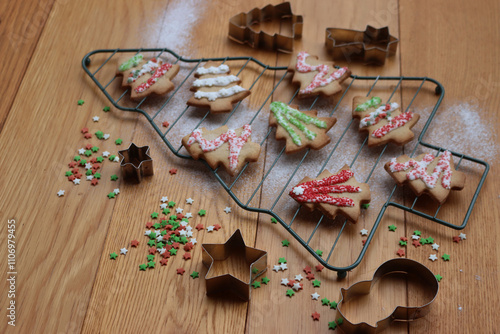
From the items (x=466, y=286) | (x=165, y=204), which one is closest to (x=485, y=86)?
(x=466, y=286)

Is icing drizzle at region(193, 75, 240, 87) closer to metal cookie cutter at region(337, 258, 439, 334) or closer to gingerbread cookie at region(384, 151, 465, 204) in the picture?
gingerbread cookie at region(384, 151, 465, 204)

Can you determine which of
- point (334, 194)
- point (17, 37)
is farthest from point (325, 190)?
point (17, 37)

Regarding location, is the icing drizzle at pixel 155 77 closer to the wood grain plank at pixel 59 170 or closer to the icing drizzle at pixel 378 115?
the wood grain plank at pixel 59 170

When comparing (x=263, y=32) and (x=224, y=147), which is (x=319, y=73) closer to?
(x=263, y=32)

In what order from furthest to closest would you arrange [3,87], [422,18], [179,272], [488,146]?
[422,18] < [3,87] < [488,146] < [179,272]

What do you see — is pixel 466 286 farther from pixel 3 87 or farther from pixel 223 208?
pixel 3 87

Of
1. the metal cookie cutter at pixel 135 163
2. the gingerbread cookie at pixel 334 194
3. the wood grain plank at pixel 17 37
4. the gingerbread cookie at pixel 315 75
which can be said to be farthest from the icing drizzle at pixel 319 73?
the wood grain plank at pixel 17 37

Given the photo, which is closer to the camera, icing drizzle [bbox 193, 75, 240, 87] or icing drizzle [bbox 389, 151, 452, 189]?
icing drizzle [bbox 389, 151, 452, 189]

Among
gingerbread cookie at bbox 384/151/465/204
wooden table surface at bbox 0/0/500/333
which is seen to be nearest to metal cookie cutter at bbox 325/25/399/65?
wooden table surface at bbox 0/0/500/333
